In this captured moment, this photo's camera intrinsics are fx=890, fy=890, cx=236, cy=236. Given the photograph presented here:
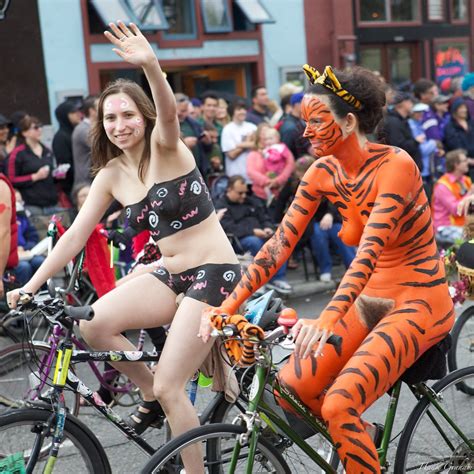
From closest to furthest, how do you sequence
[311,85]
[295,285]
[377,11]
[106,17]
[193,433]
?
[193,433] < [311,85] < [295,285] < [106,17] < [377,11]

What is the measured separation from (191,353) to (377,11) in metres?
15.1

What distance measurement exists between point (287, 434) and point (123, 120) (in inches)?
64.7

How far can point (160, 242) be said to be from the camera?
164 inches

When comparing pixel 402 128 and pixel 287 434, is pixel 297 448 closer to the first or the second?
pixel 287 434

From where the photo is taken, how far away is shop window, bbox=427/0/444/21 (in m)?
18.6

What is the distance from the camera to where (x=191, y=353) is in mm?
3904

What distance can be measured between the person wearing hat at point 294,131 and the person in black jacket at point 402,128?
97 cm

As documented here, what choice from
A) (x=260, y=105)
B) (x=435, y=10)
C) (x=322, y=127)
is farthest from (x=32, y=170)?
(x=435, y=10)

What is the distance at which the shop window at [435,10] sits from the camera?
18562mm

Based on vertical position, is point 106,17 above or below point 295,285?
above

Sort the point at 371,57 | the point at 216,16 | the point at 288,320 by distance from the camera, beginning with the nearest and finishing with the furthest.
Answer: the point at 288,320, the point at 216,16, the point at 371,57

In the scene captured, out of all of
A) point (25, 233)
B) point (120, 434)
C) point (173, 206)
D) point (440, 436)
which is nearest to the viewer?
point (440, 436)

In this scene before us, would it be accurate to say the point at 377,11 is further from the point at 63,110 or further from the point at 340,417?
the point at 340,417

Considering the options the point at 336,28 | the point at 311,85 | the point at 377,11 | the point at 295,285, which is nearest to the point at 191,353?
the point at 311,85
